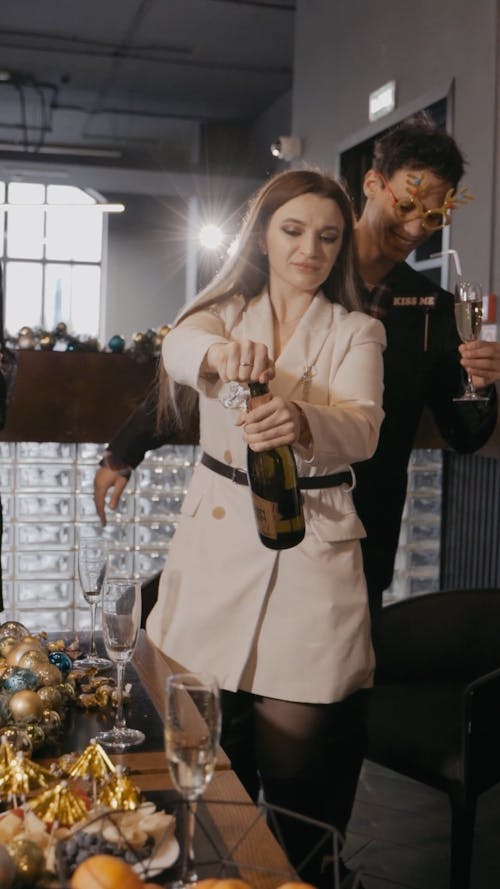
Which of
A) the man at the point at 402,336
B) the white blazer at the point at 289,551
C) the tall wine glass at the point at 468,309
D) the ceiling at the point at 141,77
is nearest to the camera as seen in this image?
the white blazer at the point at 289,551

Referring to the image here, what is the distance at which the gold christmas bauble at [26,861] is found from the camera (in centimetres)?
90

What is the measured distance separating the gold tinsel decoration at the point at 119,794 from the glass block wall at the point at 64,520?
2.58 m

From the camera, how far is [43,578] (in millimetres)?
3713

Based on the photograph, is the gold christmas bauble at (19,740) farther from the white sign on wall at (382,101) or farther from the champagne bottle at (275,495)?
the white sign on wall at (382,101)

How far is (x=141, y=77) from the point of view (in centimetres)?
974

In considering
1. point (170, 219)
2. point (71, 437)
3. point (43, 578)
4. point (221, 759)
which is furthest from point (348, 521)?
point (170, 219)

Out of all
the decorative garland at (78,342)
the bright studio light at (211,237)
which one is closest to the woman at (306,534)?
the decorative garland at (78,342)

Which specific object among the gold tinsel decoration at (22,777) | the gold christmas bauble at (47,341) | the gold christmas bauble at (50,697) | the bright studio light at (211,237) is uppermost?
the bright studio light at (211,237)

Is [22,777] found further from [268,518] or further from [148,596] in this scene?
[148,596]

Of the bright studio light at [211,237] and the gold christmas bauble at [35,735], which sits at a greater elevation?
the bright studio light at [211,237]

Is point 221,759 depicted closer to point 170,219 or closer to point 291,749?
point 291,749

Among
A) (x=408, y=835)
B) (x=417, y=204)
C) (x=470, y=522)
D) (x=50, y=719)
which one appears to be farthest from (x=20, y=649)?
(x=470, y=522)

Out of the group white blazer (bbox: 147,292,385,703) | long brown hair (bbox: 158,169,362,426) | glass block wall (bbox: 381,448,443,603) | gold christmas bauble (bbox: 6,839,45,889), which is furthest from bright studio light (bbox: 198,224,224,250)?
gold christmas bauble (bbox: 6,839,45,889)

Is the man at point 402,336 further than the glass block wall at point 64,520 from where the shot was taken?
No
